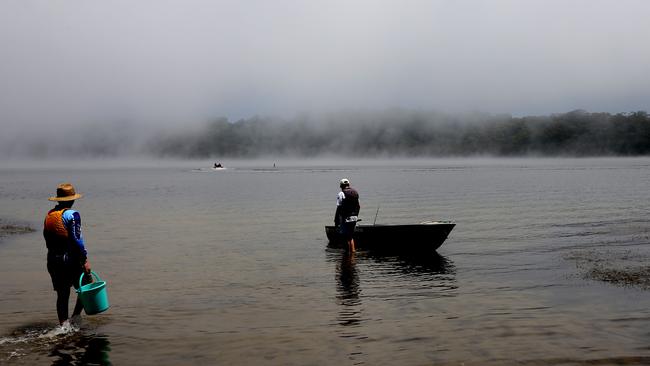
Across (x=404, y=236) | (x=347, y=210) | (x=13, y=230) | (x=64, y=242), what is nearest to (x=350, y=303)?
(x=64, y=242)

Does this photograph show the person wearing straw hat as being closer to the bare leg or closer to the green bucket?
the bare leg

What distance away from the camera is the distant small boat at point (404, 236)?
21375 mm

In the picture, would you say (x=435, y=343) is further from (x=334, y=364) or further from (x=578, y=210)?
(x=578, y=210)

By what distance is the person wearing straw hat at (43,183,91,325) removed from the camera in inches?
428

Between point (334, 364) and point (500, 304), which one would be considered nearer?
point (334, 364)

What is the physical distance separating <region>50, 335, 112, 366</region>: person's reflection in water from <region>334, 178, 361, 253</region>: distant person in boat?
35.1 ft

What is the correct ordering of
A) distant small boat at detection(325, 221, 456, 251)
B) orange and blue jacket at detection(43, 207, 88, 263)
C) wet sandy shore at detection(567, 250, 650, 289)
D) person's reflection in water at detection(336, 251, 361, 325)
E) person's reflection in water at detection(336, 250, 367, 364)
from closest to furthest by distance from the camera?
1. orange and blue jacket at detection(43, 207, 88, 263)
2. person's reflection in water at detection(336, 250, 367, 364)
3. person's reflection in water at detection(336, 251, 361, 325)
4. wet sandy shore at detection(567, 250, 650, 289)
5. distant small boat at detection(325, 221, 456, 251)

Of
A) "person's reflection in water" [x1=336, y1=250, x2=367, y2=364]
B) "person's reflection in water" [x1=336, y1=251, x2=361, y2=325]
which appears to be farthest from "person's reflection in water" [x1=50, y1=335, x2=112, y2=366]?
"person's reflection in water" [x1=336, y1=251, x2=361, y2=325]

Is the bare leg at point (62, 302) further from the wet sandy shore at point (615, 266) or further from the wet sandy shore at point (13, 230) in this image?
the wet sandy shore at point (13, 230)

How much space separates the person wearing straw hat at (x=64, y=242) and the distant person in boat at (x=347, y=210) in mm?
10926

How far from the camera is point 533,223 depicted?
3253 cm

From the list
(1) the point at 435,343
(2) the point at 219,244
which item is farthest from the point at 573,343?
(2) the point at 219,244

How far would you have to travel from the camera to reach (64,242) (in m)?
10.9

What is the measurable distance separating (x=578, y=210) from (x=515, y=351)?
106ft
